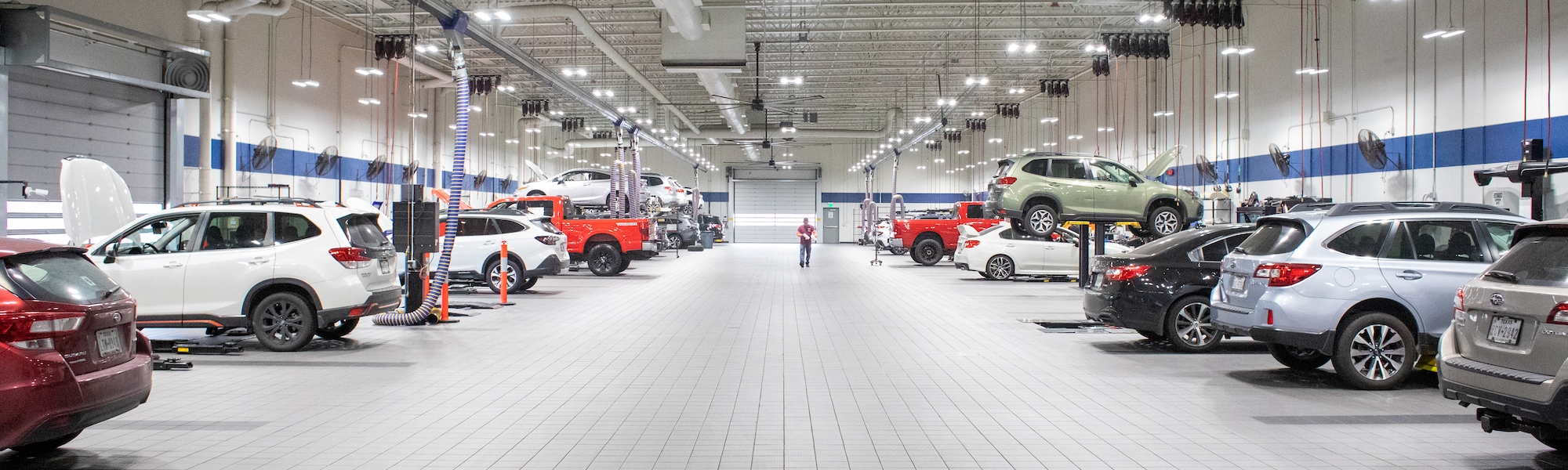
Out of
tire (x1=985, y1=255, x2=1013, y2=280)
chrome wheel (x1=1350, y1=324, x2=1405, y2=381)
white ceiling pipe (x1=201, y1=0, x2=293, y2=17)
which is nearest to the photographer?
chrome wheel (x1=1350, y1=324, x2=1405, y2=381)

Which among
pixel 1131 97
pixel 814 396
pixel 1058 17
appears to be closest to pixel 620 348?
pixel 814 396

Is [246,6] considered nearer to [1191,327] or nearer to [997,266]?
[997,266]

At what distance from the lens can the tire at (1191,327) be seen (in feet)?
28.4

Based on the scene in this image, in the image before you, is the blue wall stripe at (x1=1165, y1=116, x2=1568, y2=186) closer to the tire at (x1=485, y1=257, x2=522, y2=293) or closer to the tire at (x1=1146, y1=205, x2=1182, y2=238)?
the tire at (x1=1146, y1=205, x2=1182, y2=238)

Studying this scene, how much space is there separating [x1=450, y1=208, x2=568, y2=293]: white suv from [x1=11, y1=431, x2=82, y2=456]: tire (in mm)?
10811

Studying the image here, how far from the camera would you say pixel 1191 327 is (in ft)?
28.6

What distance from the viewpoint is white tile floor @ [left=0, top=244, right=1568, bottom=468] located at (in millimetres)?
4730

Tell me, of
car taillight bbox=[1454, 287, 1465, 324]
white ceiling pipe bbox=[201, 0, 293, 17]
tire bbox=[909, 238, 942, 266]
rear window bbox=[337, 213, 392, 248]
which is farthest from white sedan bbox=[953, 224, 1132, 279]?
white ceiling pipe bbox=[201, 0, 293, 17]

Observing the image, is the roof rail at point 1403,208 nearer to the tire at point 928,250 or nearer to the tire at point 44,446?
the tire at point 44,446

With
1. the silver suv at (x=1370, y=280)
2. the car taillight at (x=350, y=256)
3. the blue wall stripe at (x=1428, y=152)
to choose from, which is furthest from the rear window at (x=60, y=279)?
the blue wall stripe at (x=1428, y=152)

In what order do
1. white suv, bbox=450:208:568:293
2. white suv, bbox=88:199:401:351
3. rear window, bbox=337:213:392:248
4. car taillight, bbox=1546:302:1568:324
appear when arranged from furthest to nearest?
white suv, bbox=450:208:568:293
rear window, bbox=337:213:392:248
white suv, bbox=88:199:401:351
car taillight, bbox=1546:302:1568:324

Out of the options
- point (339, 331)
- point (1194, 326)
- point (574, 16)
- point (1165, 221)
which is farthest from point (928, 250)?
point (339, 331)

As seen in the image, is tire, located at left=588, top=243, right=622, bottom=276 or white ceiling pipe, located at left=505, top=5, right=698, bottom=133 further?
tire, located at left=588, top=243, right=622, bottom=276

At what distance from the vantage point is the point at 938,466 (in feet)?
15.0
